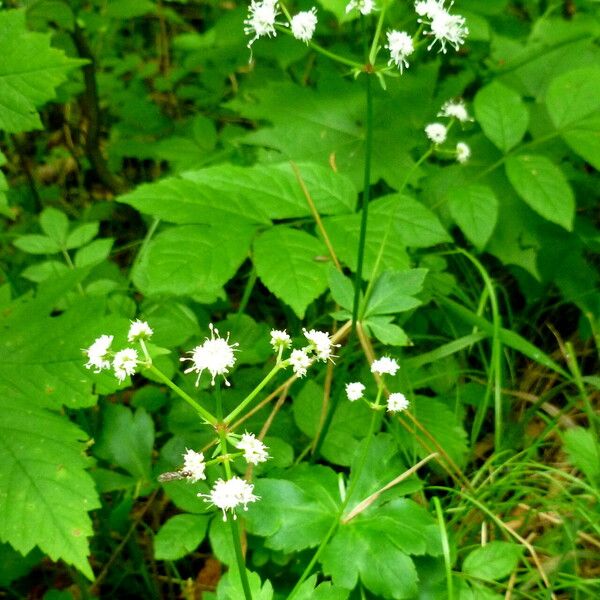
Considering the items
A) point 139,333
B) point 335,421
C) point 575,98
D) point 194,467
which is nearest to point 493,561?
point 335,421

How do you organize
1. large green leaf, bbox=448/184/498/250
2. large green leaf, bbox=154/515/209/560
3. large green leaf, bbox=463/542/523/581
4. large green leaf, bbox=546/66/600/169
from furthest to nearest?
large green leaf, bbox=546/66/600/169
large green leaf, bbox=448/184/498/250
large green leaf, bbox=154/515/209/560
large green leaf, bbox=463/542/523/581

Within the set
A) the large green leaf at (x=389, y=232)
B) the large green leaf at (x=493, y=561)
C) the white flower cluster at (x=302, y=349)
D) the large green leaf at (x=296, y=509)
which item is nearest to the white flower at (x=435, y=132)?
the large green leaf at (x=389, y=232)

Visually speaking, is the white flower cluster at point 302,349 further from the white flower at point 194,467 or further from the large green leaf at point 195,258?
the large green leaf at point 195,258

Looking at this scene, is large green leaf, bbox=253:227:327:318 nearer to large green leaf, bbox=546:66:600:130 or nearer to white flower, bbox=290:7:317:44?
white flower, bbox=290:7:317:44

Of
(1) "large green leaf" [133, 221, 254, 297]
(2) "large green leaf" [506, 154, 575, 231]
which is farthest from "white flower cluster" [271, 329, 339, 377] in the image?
(2) "large green leaf" [506, 154, 575, 231]

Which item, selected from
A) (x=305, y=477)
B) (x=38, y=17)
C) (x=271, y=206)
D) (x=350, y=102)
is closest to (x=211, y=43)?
(x=38, y=17)

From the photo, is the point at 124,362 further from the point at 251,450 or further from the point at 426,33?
the point at 426,33

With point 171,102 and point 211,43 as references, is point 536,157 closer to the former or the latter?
point 211,43
